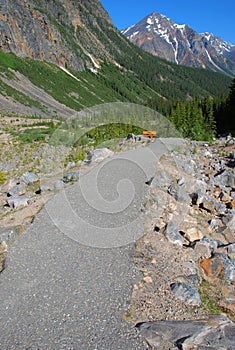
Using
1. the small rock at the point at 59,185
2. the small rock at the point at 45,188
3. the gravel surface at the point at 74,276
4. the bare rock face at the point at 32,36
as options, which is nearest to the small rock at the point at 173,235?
the gravel surface at the point at 74,276

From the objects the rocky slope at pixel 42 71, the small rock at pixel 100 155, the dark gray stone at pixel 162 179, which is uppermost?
the rocky slope at pixel 42 71

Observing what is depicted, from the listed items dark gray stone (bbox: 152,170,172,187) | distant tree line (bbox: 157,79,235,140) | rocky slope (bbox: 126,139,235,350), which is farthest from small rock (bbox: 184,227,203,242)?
distant tree line (bbox: 157,79,235,140)

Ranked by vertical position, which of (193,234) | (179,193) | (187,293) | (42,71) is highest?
(42,71)

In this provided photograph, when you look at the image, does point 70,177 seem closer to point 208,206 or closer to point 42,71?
point 208,206

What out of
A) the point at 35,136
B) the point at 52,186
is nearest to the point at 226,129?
the point at 35,136

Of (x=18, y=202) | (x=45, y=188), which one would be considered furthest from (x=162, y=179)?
(x=18, y=202)

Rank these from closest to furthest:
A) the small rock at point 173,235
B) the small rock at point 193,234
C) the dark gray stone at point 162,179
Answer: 1. the small rock at point 173,235
2. the small rock at point 193,234
3. the dark gray stone at point 162,179

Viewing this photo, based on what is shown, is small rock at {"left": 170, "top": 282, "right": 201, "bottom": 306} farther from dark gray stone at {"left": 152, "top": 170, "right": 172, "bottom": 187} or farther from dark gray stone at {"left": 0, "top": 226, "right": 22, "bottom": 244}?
dark gray stone at {"left": 152, "top": 170, "right": 172, "bottom": 187}

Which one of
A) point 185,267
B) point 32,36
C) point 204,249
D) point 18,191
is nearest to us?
point 185,267

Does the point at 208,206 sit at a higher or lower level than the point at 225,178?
lower

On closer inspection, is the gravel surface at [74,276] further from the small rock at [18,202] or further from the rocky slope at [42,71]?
the rocky slope at [42,71]

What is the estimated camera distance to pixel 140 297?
724 centimetres

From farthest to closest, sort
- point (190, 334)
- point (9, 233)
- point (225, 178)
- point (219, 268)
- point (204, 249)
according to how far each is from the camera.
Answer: point (225, 178), point (204, 249), point (9, 233), point (219, 268), point (190, 334)

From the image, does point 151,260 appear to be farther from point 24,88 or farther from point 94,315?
point 24,88
